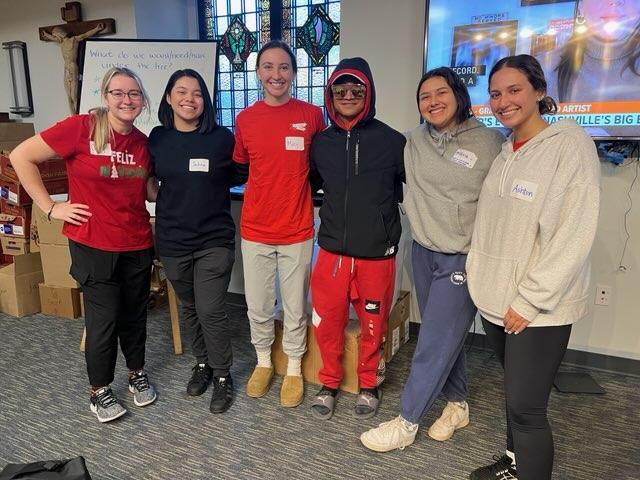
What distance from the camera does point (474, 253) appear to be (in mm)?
1389

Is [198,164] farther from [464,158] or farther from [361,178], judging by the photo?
[464,158]

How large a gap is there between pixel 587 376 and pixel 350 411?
1.27m

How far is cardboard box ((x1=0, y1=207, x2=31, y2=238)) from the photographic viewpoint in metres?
3.11

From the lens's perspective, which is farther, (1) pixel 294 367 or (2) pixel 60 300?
(2) pixel 60 300

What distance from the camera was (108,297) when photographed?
6.19ft

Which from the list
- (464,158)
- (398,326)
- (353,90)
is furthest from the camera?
(398,326)

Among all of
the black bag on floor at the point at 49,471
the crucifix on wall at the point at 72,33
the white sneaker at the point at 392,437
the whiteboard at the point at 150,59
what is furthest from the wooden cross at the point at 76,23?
the white sneaker at the point at 392,437

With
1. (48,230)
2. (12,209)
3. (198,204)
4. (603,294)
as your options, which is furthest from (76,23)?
(603,294)

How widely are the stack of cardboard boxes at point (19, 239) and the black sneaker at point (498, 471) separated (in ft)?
9.64

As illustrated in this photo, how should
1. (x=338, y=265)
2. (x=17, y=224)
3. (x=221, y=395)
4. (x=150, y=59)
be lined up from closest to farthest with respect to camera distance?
(x=338, y=265) < (x=221, y=395) < (x=150, y=59) < (x=17, y=224)

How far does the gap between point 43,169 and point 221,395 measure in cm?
201

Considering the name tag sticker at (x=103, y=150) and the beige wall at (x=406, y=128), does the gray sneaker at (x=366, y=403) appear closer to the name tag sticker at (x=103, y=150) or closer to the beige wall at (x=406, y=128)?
the beige wall at (x=406, y=128)

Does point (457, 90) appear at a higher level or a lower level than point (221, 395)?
higher

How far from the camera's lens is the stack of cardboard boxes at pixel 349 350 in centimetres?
215
